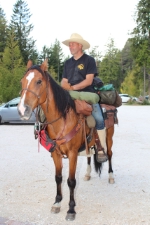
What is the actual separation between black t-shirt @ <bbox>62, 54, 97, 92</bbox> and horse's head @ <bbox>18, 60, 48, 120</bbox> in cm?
88

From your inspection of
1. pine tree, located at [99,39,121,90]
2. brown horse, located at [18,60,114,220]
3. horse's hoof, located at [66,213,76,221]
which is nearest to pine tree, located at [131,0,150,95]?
pine tree, located at [99,39,121,90]

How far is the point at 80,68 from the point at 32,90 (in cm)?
124

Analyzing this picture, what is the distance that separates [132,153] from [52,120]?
5.26 metres

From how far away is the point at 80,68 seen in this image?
4.50 m

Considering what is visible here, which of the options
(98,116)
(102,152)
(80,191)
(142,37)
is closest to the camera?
(98,116)

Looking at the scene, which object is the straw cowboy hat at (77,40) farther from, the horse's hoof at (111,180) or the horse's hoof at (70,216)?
the horse's hoof at (111,180)

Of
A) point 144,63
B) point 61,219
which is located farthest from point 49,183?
point 144,63

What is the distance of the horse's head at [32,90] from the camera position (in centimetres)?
333

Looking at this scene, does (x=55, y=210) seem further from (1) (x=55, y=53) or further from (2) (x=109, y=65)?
(1) (x=55, y=53)

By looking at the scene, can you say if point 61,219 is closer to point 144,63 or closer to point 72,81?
point 72,81

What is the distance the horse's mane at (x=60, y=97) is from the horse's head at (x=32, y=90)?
186 mm

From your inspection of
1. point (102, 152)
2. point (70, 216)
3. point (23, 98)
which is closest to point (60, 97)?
point (23, 98)

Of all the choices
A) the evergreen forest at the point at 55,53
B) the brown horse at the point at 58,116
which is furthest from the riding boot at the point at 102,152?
the evergreen forest at the point at 55,53

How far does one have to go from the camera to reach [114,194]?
520 cm
